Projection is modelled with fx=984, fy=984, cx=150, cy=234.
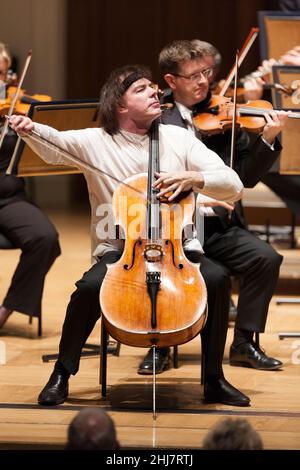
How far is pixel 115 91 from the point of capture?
305 centimetres

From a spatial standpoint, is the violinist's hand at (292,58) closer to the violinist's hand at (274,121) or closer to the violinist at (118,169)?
the violinist's hand at (274,121)

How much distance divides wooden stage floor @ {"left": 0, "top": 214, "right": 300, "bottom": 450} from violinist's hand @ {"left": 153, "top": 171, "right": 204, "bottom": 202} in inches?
25.2

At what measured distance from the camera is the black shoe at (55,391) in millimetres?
2918

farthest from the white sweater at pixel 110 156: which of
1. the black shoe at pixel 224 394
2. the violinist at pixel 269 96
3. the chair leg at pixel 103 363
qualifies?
the violinist at pixel 269 96

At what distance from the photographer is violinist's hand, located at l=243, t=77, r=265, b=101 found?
4148mm

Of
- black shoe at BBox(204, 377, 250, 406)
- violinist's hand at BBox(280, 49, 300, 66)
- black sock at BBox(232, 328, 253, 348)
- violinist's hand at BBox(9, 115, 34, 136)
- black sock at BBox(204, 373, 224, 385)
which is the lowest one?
black sock at BBox(232, 328, 253, 348)

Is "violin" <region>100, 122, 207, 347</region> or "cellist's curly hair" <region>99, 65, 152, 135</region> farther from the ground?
"cellist's curly hair" <region>99, 65, 152, 135</region>

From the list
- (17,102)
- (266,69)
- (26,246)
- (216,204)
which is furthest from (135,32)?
(216,204)

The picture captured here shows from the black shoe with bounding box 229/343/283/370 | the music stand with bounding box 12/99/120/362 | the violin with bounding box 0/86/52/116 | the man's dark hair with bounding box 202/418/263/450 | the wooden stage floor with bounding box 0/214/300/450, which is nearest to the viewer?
the man's dark hair with bounding box 202/418/263/450

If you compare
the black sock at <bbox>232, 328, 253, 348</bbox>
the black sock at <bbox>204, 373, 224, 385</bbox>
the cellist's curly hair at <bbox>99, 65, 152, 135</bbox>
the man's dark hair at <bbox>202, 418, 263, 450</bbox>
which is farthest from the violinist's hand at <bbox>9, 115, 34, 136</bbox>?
the man's dark hair at <bbox>202, 418, 263, 450</bbox>

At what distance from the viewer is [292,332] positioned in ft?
12.6

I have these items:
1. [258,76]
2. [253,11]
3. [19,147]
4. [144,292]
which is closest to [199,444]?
[144,292]

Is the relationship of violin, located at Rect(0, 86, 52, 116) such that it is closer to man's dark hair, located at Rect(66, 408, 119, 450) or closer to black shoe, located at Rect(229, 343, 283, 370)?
black shoe, located at Rect(229, 343, 283, 370)
